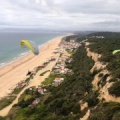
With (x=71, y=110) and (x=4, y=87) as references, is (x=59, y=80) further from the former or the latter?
(x=71, y=110)

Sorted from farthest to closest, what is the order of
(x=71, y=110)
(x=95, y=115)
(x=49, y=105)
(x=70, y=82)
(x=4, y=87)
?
(x=4, y=87), (x=70, y=82), (x=49, y=105), (x=71, y=110), (x=95, y=115)

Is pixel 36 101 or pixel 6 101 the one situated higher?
pixel 36 101

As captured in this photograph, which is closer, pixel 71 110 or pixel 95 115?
pixel 95 115

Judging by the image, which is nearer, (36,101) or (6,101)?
(36,101)

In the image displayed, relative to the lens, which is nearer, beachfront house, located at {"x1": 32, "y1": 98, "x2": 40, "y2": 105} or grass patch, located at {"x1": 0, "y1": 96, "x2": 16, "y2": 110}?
beachfront house, located at {"x1": 32, "y1": 98, "x2": 40, "y2": 105}

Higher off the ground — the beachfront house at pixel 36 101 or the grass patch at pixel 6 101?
the beachfront house at pixel 36 101

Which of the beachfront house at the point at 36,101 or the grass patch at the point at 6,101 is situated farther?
the grass patch at the point at 6,101

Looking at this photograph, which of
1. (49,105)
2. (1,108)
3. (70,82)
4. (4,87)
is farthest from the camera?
(4,87)

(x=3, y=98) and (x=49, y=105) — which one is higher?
(x=49, y=105)

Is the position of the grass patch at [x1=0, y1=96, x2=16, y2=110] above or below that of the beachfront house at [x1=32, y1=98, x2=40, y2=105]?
below

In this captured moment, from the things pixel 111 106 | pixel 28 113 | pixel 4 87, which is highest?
pixel 111 106

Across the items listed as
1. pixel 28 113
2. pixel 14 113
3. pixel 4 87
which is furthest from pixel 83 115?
pixel 4 87
